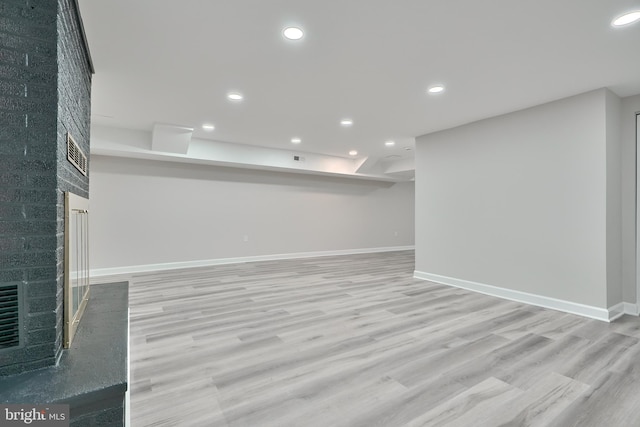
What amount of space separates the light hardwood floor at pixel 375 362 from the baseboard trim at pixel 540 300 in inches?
5.3

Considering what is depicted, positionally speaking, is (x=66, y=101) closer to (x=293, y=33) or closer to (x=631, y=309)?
(x=293, y=33)

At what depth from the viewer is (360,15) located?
213 centimetres

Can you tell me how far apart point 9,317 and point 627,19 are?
4110 millimetres

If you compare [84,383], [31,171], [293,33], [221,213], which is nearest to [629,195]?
[293,33]

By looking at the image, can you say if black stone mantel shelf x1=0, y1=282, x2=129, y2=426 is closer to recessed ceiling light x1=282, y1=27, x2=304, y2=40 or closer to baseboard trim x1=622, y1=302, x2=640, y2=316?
recessed ceiling light x1=282, y1=27, x2=304, y2=40

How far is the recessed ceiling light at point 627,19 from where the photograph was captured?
209cm

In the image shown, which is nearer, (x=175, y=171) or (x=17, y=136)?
(x=17, y=136)

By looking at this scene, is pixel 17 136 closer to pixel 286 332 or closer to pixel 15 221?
pixel 15 221

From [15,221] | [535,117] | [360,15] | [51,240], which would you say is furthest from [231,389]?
[535,117]

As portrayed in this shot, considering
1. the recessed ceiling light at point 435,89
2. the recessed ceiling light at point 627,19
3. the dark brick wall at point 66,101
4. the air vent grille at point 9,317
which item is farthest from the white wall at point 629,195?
the air vent grille at point 9,317

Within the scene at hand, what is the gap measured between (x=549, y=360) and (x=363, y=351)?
149 centimetres

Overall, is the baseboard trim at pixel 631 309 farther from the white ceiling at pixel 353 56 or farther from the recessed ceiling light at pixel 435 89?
the recessed ceiling light at pixel 435 89

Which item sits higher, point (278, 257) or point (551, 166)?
point (551, 166)

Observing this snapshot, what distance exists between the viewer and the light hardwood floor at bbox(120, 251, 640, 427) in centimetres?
175
